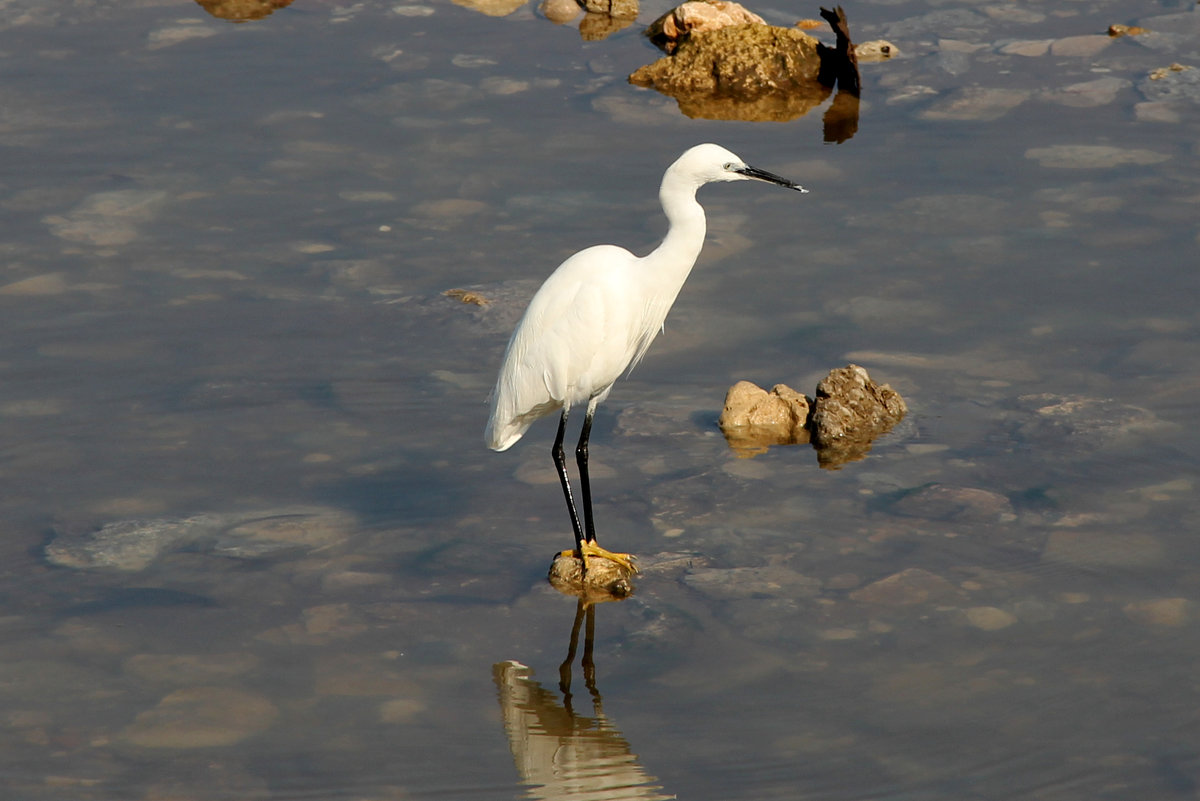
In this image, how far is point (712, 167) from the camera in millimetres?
5520

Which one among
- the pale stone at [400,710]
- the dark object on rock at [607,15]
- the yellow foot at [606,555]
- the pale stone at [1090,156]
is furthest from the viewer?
the dark object on rock at [607,15]

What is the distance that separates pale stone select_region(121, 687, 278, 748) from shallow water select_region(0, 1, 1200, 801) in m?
0.02

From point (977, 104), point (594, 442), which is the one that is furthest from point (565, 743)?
point (977, 104)

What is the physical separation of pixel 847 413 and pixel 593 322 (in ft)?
5.39

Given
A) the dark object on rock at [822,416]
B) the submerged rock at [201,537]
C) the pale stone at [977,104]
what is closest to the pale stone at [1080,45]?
the pale stone at [977,104]

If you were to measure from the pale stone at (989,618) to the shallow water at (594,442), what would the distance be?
0.05 feet

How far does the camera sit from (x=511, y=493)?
6656mm

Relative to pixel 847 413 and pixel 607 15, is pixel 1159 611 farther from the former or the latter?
pixel 607 15

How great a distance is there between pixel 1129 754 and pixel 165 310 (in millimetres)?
5807

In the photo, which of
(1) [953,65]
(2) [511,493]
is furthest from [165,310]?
(1) [953,65]

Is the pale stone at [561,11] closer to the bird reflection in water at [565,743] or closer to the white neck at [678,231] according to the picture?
the white neck at [678,231]

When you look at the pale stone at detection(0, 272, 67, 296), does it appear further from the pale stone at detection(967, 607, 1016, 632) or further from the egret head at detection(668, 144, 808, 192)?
the pale stone at detection(967, 607, 1016, 632)

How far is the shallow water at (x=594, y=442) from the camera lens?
4.98 meters

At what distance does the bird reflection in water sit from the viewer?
472 cm
